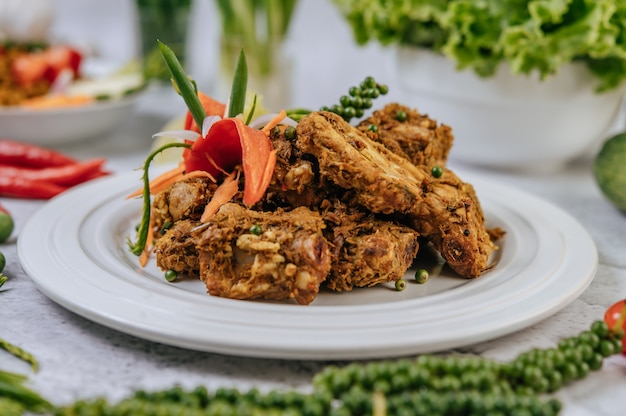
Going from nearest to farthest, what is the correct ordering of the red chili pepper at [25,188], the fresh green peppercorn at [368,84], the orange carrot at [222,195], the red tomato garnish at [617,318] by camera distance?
the red tomato garnish at [617,318]
the orange carrot at [222,195]
the fresh green peppercorn at [368,84]
the red chili pepper at [25,188]

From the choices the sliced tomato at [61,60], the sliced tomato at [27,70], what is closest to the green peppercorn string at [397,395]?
the sliced tomato at [27,70]

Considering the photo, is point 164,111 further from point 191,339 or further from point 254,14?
point 191,339

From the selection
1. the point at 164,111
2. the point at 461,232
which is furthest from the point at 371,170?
the point at 164,111

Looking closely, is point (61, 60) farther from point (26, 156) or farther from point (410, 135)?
point (410, 135)

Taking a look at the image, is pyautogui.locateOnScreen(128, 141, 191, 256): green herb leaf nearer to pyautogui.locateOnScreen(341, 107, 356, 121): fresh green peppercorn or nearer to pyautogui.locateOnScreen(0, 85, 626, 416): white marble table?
pyautogui.locateOnScreen(0, 85, 626, 416): white marble table

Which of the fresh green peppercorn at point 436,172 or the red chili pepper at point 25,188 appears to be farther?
the red chili pepper at point 25,188

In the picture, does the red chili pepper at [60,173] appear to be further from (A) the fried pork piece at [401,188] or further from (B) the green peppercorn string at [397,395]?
(B) the green peppercorn string at [397,395]
